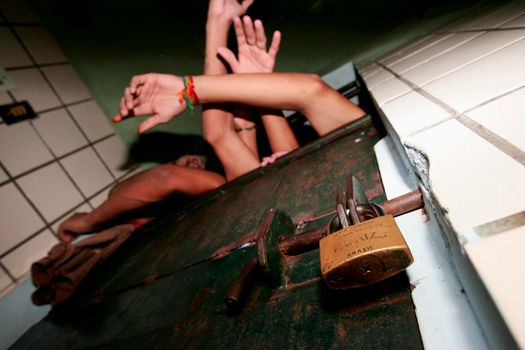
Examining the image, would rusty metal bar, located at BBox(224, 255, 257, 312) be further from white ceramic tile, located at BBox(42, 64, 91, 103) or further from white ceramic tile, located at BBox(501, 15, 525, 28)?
white ceramic tile, located at BBox(42, 64, 91, 103)

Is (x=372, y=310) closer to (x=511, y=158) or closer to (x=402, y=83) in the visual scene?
(x=511, y=158)

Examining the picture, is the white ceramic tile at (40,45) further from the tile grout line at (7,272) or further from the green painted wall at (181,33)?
the tile grout line at (7,272)

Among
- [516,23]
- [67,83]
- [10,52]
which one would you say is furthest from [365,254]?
[67,83]

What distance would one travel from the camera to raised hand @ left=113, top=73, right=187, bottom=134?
1788 mm

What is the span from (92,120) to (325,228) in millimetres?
2851

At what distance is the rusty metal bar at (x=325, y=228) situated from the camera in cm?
61

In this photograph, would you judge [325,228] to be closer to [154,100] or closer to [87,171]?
[154,100]

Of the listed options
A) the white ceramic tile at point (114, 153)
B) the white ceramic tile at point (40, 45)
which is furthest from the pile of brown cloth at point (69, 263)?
the white ceramic tile at point (40, 45)

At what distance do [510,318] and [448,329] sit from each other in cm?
21

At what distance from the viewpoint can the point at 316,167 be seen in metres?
1.26

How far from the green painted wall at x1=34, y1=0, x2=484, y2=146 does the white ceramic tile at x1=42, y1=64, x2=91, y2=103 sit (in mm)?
79

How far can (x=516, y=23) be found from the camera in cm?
101

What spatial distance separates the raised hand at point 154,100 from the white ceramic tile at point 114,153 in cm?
113

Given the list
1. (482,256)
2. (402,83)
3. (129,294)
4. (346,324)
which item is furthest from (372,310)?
(129,294)
